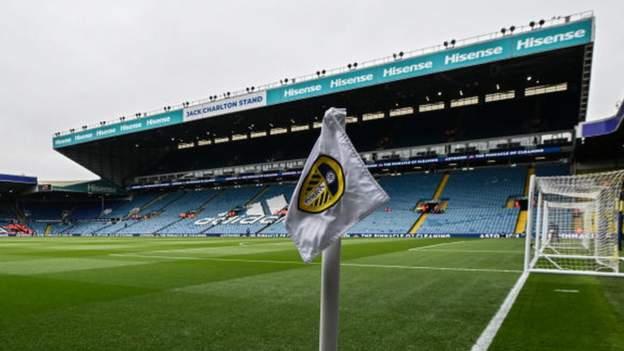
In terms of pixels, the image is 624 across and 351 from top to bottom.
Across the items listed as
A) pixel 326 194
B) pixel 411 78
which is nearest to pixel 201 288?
pixel 326 194

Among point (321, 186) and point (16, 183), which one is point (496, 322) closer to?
point (321, 186)

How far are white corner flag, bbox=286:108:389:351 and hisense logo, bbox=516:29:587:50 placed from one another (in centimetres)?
2770

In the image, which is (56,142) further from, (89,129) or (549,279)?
(549,279)

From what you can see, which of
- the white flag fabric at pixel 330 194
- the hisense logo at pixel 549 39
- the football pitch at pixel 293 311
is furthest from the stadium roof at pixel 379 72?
the white flag fabric at pixel 330 194

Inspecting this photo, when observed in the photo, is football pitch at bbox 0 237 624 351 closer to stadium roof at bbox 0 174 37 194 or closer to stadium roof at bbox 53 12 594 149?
stadium roof at bbox 53 12 594 149

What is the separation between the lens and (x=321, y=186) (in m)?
2.10

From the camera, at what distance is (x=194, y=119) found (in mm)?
40531

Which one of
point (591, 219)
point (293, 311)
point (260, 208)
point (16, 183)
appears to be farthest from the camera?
point (16, 183)

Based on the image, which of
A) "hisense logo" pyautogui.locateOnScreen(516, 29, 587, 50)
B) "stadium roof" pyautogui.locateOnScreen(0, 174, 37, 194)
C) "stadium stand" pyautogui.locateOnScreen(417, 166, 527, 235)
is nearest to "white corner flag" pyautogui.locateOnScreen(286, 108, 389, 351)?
"hisense logo" pyautogui.locateOnScreen(516, 29, 587, 50)

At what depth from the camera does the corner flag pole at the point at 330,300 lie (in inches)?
79.3

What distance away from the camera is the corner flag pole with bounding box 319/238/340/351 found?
6.61 ft

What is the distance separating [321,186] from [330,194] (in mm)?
78

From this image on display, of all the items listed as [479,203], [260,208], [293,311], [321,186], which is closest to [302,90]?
[260,208]

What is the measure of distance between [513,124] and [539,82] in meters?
4.89
